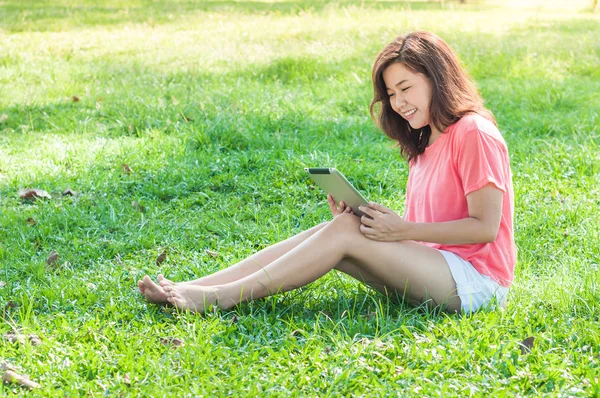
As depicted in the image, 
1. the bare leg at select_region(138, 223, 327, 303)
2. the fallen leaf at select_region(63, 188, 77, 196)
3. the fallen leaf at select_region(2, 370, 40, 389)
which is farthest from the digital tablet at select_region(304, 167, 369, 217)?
the fallen leaf at select_region(63, 188, 77, 196)

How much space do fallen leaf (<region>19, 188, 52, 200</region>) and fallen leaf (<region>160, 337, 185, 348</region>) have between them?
2.42m

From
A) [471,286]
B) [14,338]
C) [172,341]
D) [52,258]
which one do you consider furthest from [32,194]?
[471,286]

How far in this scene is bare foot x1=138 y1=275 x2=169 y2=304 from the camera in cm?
334

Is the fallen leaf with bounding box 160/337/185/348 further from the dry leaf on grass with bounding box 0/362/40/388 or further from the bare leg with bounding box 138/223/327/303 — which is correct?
the dry leaf on grass with bounding box 0/362/40/388

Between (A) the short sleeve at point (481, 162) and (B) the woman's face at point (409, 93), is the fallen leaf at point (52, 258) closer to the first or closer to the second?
(B) the woman's face at point (409, 93)

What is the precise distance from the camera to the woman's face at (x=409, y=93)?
3.29m

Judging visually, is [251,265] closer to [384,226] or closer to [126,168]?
[384,226]

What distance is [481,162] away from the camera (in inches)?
120

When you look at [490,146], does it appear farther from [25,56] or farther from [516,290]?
[25,56]

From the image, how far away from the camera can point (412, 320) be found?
10.6 feet

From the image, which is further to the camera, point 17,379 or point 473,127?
point 473,127

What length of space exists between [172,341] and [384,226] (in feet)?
3.41

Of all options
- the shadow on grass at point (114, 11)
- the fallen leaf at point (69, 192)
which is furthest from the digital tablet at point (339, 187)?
the shadow on grass at point (114, 11)

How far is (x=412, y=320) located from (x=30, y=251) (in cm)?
240
